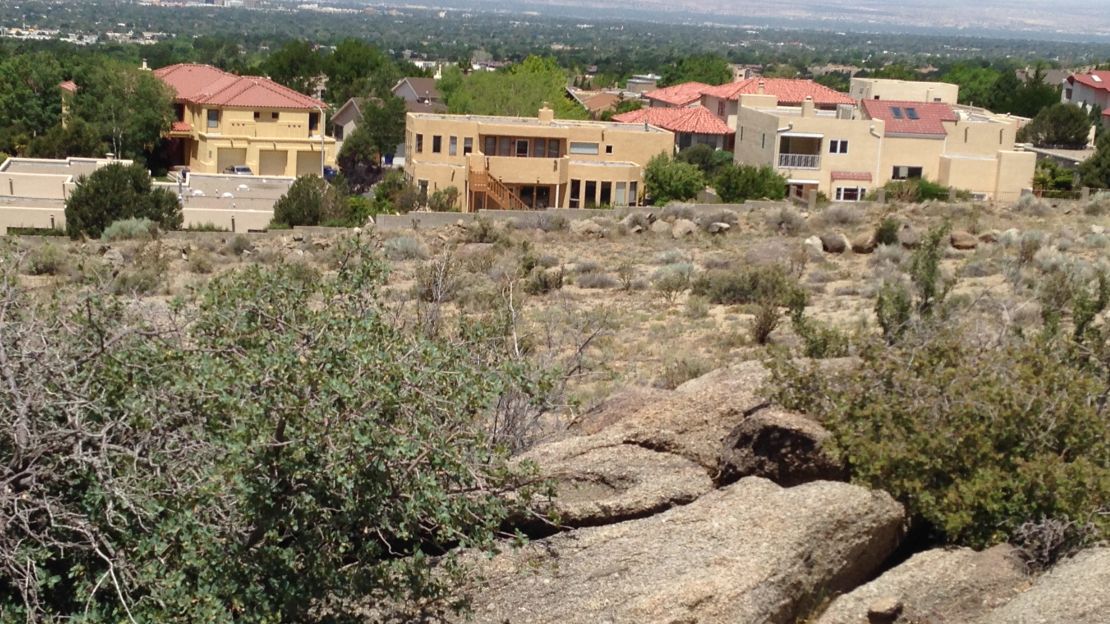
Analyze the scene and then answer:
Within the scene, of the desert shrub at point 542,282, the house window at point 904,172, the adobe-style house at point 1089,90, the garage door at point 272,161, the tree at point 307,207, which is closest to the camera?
the desert shrub at point 542,282

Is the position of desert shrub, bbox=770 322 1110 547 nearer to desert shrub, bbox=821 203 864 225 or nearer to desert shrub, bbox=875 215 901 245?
desert shrub, bbox=875 215 901 245

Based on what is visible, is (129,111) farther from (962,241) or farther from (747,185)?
(962,241)

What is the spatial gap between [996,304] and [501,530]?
13.4 meters

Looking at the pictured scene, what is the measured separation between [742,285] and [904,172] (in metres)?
24.2

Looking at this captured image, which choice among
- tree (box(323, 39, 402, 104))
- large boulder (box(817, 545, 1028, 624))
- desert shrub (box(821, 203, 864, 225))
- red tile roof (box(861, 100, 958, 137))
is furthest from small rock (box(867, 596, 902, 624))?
tree (box(323, 39, 402, 104))

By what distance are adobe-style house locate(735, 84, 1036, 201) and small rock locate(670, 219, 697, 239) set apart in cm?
1121

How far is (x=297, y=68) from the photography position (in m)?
82.6

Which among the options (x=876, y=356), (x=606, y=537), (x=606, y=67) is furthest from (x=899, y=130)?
(x=606, y=67)

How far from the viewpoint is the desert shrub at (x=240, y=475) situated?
24.3ft

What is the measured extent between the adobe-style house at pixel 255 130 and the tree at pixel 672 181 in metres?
18.0

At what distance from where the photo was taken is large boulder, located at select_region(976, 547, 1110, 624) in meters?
7.73

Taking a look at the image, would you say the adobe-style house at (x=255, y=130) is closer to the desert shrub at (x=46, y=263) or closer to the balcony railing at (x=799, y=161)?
the balcony railing at (x=799, y=161)

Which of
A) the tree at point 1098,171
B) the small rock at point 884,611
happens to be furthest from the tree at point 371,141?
the small rock at point 884,611

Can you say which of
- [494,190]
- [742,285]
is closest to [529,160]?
[494,190]
